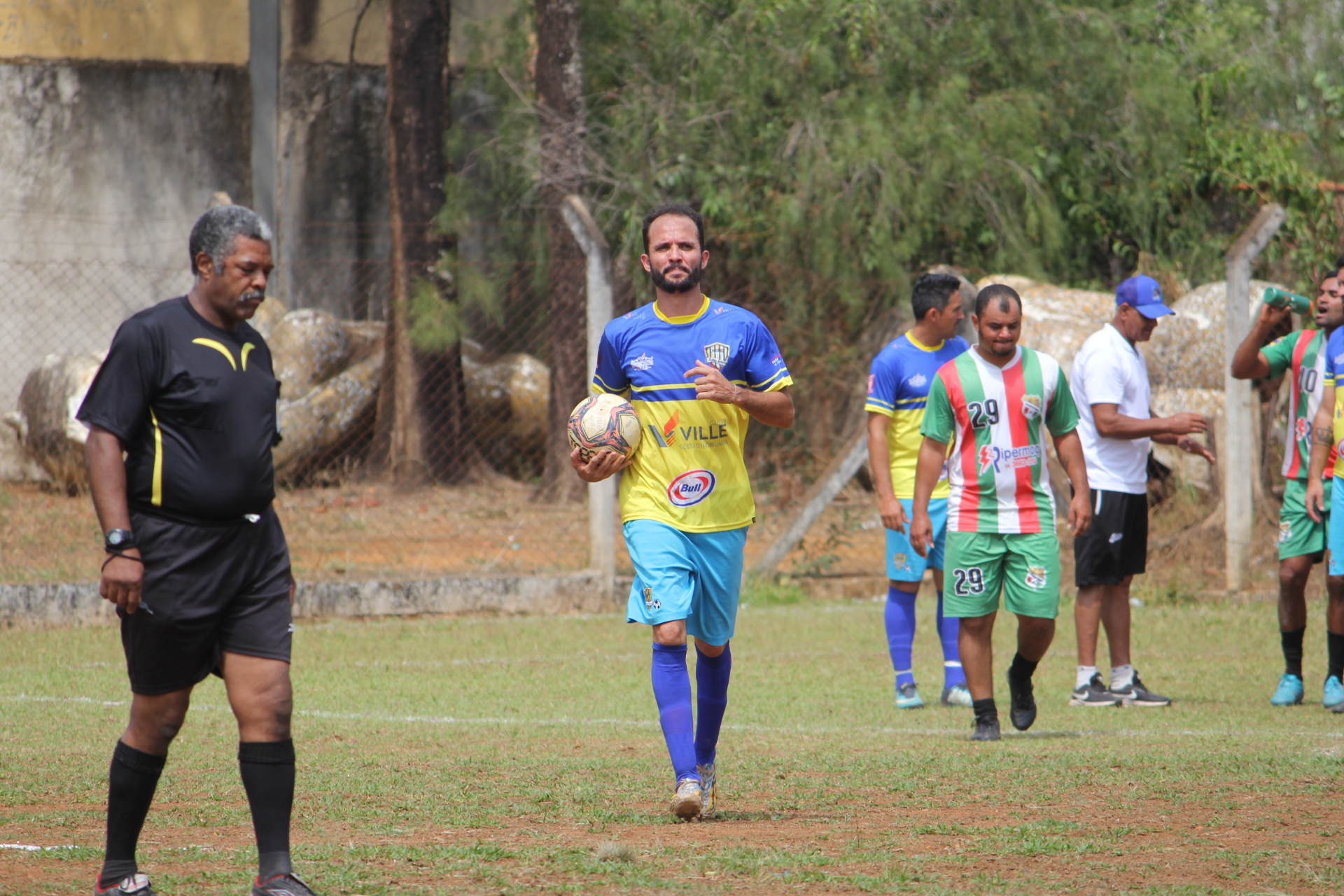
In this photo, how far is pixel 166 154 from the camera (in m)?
19.0

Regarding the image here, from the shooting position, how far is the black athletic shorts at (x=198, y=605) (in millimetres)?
4348

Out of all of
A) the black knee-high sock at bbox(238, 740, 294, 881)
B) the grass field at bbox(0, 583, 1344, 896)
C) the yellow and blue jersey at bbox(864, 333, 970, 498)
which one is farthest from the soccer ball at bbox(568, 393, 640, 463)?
the yellow and blue jersey at bbox(864, 333, 970, 498)

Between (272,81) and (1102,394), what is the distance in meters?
14.1

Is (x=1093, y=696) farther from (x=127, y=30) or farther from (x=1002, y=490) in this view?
(x=127, y=30)

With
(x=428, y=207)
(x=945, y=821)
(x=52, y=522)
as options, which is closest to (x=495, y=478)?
(x=52, y=522)

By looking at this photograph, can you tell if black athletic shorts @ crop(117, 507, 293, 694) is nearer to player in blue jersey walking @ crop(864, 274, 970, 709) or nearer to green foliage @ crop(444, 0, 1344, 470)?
player in blue jersey walking @ crop(864, 274, 970, 709)

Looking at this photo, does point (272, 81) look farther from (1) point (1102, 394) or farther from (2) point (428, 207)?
(1) point (1102, 394)

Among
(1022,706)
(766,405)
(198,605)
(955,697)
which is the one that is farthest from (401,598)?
(198,605)

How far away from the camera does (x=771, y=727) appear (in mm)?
7699

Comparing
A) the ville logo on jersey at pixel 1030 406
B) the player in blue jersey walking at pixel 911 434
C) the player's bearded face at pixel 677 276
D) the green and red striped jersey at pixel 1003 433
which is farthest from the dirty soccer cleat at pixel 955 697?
the player's bearded face at pixel 677 276

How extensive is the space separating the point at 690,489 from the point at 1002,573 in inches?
89.1

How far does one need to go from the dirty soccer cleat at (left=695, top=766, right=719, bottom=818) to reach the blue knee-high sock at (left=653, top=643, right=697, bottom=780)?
7 cm

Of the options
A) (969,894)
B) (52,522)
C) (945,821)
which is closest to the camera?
(969,894)

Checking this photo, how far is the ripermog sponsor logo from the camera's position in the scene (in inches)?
289
